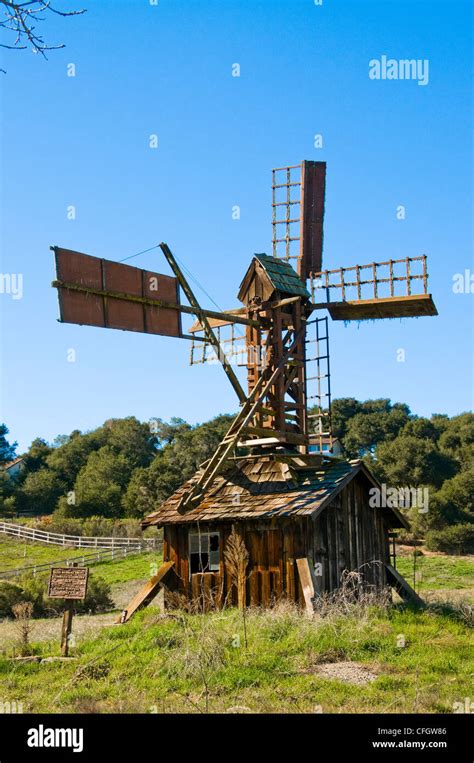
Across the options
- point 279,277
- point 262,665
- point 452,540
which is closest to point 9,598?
point 279,277

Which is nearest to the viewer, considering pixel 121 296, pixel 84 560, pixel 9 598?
pixel 121 296

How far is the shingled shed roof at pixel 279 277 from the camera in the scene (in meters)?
20.8

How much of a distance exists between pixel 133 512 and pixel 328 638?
44445 mm

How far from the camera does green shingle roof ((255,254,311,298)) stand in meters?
20.8

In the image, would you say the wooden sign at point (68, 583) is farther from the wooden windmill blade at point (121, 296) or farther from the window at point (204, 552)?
the wooden windmill blade at point (121, 296)

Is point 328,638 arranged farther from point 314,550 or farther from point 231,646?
point 314,550

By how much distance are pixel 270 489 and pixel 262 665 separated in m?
6.83

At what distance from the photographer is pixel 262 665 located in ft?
42.4

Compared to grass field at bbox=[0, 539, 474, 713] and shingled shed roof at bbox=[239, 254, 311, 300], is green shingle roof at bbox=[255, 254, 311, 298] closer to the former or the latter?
shingled shed roof at bbox=[239, 254, 311, 300]

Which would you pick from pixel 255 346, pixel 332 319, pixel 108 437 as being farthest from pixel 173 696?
pixel 108 437

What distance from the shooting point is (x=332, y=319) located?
21609 millimetres

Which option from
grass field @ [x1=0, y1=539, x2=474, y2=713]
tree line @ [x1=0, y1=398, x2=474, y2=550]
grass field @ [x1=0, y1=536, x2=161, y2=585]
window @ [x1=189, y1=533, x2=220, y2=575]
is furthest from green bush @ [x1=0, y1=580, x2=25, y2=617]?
tree line @ [x1=0, y1=398, x2=474, y2=550]

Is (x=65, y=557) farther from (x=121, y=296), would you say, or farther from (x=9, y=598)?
(x=121, y=296)
